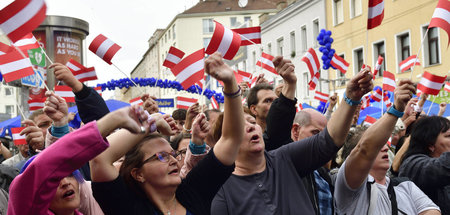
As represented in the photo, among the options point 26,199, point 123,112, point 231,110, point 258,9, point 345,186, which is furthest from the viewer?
point 258,9

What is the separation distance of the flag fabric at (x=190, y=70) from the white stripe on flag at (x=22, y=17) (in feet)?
7.63

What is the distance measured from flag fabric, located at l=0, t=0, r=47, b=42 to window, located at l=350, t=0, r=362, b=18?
22215 millimetres

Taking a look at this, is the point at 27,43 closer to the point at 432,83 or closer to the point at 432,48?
the point at 432,83

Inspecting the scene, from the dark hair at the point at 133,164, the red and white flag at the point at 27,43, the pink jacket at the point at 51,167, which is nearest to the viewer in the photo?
the pink jacket at the point at 51,167

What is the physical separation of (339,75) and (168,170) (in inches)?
906

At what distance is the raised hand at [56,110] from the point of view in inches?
123

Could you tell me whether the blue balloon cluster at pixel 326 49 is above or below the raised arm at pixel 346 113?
above

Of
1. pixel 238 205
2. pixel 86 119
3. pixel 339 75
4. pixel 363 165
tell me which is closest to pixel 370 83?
pixel 363 165

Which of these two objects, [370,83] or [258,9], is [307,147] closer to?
[370,83]

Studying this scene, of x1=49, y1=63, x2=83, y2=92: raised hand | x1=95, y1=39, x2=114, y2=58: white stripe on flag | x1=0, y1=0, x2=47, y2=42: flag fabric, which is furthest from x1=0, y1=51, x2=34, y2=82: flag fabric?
x1=0, y1=0, x2=47, y2=42: flag fabric

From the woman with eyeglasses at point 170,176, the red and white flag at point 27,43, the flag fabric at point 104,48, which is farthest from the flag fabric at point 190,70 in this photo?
the woman with eyeglasses at point 170,176

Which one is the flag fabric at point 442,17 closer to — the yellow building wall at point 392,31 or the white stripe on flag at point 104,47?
the white stripe on flag at point 104,47

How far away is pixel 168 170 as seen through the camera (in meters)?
2.87

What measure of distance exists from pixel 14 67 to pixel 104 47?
137 centimetres
